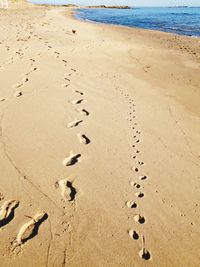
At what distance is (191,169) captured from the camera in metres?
3.76

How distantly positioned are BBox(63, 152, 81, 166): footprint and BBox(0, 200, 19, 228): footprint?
88cm

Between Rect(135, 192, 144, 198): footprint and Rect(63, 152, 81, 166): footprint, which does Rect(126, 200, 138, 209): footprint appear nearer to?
Rect(135, 192, 144, 198): footprint

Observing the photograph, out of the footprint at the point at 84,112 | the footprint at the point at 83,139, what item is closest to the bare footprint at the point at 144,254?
the footprint at the point at 83,139

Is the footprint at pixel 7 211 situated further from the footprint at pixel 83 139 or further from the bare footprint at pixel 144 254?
the footprint at pixel 83 139

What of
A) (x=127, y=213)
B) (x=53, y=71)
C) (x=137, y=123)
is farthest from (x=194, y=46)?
(x=127, y=213)

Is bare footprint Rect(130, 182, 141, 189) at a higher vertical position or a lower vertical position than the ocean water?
higher

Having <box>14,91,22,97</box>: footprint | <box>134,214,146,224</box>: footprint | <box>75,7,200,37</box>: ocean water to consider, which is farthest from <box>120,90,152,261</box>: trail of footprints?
<box>75,7,200,37</box>: ocean water

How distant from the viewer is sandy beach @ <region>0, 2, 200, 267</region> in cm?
258

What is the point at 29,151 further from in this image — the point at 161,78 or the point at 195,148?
the point at 161,78

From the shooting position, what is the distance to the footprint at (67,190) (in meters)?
3.09

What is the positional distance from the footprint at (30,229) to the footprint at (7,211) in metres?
0.19

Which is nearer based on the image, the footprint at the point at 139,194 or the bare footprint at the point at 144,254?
the bare footprint at the point at 144,254

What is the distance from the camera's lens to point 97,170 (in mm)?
3568

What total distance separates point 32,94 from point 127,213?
138 inches
